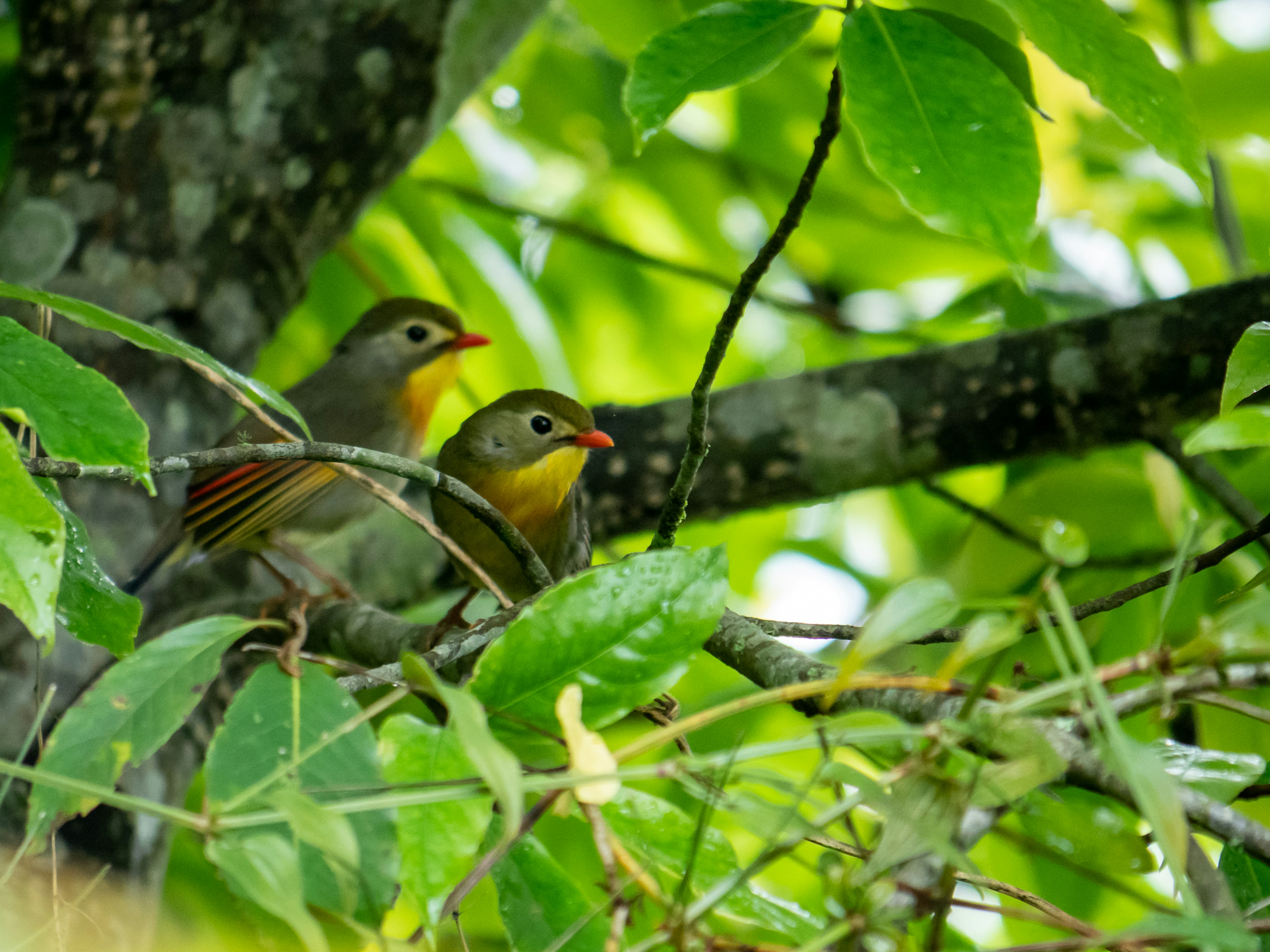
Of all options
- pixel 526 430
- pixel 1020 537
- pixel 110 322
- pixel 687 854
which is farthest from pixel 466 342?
pixel 687 854

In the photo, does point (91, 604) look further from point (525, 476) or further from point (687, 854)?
point (525, 476)

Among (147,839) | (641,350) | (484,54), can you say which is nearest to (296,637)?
(147,839)

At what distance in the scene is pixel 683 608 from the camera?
1.09 metres

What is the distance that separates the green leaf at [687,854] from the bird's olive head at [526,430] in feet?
6.25

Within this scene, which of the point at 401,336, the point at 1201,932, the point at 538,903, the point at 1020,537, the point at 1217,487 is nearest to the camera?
the point at 1201,932

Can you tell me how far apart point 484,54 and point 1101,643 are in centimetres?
223

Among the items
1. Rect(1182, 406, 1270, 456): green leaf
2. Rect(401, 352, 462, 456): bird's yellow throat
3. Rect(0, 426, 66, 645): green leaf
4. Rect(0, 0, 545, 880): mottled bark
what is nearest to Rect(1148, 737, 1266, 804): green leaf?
Rect(1182, 406, 1270, 456): green leaf

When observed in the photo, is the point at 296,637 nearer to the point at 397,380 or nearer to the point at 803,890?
the point at 803,890

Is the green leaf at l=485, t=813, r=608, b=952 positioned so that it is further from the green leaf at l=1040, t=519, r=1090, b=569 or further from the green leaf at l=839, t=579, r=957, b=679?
the green leaf at l=1040, t=519, r=1090, b=569

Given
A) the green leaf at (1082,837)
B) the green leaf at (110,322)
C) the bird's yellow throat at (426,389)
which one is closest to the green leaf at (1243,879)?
the green leaf at (1082,837)

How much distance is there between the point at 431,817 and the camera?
96 centimetres

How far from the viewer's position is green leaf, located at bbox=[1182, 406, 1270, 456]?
3.26ft

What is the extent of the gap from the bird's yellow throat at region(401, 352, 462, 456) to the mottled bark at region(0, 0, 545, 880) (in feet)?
3.37

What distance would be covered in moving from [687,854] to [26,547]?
2.43 feet
